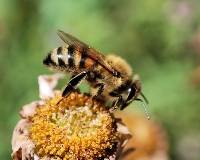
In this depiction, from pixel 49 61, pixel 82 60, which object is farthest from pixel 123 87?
pixel 49 61

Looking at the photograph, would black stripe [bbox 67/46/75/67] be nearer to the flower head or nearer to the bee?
the bee

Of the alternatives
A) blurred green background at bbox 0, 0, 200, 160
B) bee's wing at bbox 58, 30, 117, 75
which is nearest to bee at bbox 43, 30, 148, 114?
bee's wing at bbox 58, 30, 117, 75

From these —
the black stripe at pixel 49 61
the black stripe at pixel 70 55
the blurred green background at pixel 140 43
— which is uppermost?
the blurred green background at pixel 140 43

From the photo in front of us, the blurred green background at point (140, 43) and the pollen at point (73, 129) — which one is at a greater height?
the blurred green background at point (140, 43)

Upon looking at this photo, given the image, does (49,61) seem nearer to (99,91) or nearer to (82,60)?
(82,60)

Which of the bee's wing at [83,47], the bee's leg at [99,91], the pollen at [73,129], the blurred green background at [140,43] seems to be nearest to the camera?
the pollen at [73,129]

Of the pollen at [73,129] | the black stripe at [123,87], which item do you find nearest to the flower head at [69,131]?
the pollen at [73,129]

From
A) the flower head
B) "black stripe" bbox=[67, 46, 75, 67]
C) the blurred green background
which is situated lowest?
the flower head

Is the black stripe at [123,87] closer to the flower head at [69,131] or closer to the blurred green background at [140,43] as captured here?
the flower head at [69,131]
